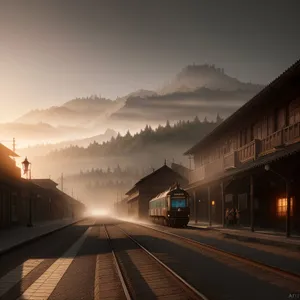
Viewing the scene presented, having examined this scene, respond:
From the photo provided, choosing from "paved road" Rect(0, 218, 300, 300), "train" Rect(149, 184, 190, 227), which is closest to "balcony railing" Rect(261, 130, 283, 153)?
"train" Rect(149, 184, 190, 227)

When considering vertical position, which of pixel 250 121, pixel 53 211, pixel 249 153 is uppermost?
pixel 250 121

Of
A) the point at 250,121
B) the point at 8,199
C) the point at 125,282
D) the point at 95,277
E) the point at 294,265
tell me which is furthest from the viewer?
the point at 8,199

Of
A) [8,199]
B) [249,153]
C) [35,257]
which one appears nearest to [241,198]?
[249,153]

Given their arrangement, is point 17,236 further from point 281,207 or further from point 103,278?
point 103,278

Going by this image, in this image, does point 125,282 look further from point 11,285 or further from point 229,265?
point 229,265

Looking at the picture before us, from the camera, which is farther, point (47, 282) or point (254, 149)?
point (254, 149)

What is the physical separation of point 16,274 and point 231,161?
988 inches

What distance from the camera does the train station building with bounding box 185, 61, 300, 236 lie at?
23.0 m

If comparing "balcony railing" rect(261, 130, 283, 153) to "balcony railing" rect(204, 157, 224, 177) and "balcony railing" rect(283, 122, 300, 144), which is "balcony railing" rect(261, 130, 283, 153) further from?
"balcony railing" rect(204, 157, 224, 177)

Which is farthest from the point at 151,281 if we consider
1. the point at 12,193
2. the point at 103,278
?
the point at 12,193

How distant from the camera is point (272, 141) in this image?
91.3 ft

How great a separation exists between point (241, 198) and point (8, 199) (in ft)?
61.2

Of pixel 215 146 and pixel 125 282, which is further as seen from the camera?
pixel 215 146

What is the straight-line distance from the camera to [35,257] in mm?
16719
